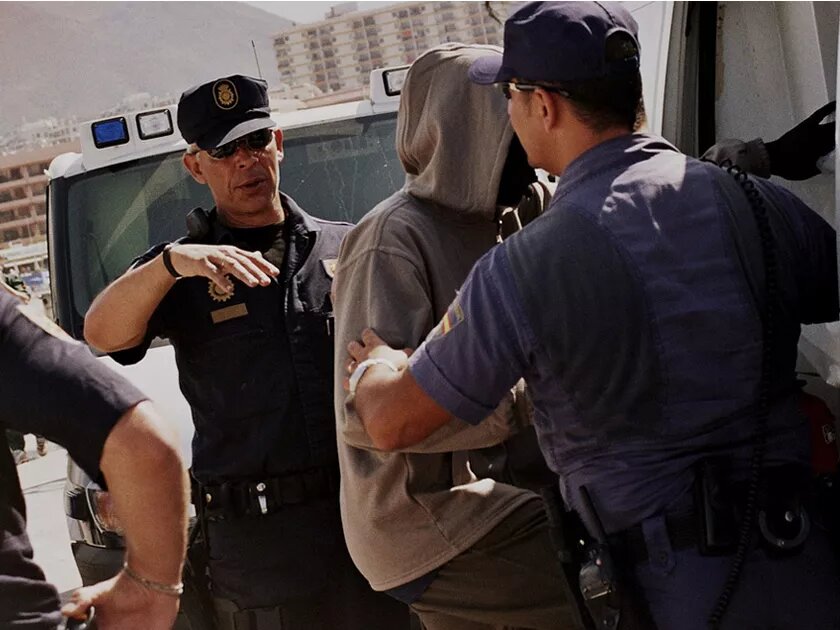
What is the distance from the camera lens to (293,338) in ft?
9.97

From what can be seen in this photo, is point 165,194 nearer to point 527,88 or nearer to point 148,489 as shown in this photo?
point 527,88

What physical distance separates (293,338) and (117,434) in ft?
4.62

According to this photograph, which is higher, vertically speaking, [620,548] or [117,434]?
[117,434]

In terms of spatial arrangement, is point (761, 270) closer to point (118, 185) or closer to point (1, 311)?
point (1, 311)

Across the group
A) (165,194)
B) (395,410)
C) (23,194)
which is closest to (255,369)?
(395,410)

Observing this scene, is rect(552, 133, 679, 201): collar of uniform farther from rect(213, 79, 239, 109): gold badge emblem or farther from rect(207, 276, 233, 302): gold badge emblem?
rect(213, 79, 239, 109): gold badge emblem

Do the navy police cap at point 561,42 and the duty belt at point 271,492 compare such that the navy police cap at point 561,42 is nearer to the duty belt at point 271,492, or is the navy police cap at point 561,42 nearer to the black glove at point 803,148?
the black glove at point 803,148

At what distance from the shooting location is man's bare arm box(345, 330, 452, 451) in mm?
1942

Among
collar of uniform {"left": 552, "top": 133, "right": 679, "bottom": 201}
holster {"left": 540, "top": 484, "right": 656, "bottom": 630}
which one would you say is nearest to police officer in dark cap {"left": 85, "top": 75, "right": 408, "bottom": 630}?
holster {"left": 540, "top": 484, "right": 656, "bottom": 630}

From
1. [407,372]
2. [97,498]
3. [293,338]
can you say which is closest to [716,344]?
[407,372]

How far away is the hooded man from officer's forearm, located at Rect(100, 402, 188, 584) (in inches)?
23.5

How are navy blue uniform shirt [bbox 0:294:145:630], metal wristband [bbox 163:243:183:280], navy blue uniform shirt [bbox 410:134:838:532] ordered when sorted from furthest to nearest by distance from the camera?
metal wristband [bbox 163:243:183:280]
navy blue uniform shirt [bbox 410:134:838:532]
navy blue uniform shirt [bbox 0:294:145:630]

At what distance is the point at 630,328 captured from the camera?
6.20 ft

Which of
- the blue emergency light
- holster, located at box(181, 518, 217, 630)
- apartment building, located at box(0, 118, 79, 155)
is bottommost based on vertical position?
holster, located at box(181, 518, 217, 630)
